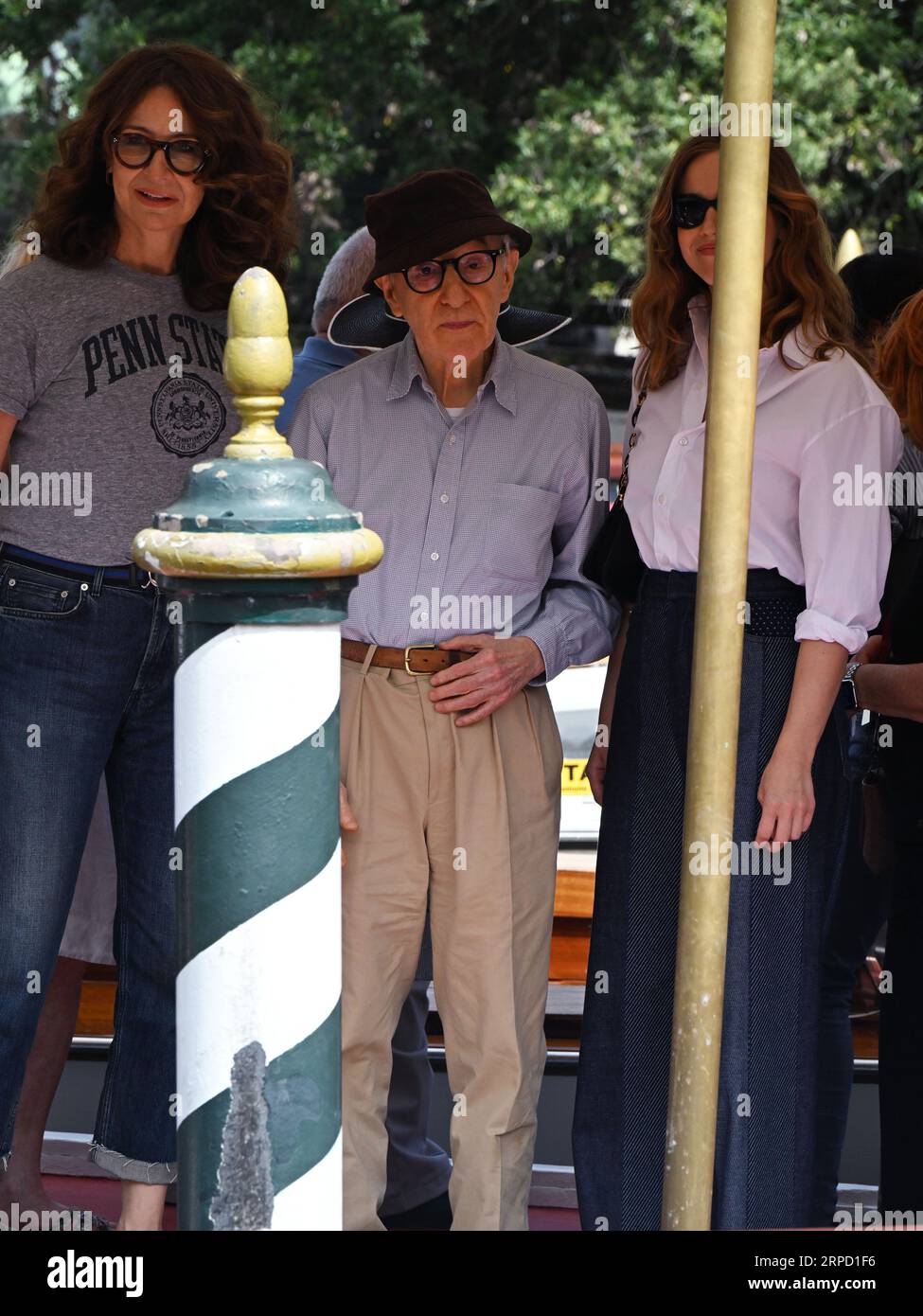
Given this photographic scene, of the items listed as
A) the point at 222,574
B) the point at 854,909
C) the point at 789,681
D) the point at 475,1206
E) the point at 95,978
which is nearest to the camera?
the point at 222,574

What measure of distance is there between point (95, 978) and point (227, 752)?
8.61 feet

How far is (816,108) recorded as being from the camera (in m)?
13.3

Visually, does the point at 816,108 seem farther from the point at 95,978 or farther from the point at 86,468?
the point at 86,468

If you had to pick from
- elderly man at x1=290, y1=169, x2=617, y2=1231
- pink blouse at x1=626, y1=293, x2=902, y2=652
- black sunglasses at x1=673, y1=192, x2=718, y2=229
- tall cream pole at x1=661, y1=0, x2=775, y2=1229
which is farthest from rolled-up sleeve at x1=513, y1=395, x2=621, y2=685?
tall cream pole at x1=661, y1=0, x2=775, y2=1229

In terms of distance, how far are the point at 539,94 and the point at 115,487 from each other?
39.6 ft

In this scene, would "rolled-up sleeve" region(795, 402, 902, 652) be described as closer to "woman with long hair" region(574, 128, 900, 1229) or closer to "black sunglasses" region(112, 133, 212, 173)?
"woman with long hair" region(574, 128, 900, 1229)

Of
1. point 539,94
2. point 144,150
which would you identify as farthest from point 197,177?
point 539,94

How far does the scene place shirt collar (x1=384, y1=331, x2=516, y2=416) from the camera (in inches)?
112

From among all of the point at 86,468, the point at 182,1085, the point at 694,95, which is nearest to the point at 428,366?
the point at 86,468

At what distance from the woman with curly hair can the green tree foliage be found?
10.5 metres

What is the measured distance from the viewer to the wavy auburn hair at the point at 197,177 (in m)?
2.73

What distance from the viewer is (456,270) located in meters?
2.75

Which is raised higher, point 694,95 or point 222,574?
point 694,95

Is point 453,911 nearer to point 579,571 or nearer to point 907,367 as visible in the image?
point 579,571
